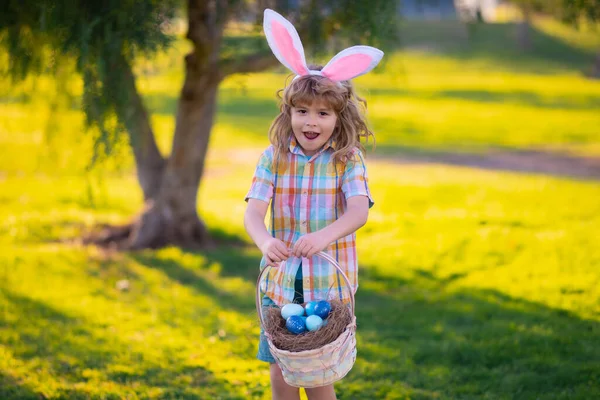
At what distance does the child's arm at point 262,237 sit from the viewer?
250 centimetres

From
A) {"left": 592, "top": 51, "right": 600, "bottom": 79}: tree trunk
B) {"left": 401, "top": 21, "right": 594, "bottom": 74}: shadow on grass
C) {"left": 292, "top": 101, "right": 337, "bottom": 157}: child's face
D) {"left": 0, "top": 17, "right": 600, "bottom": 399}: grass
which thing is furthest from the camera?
{"left": 401, "top": 21, "right": 594, "bottom": 74}: shadow on grass

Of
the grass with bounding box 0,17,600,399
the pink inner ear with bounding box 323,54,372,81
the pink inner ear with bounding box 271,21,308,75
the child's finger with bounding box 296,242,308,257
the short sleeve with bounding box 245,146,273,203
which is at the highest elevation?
the pink inner ear with bounding box 271,21,308,75

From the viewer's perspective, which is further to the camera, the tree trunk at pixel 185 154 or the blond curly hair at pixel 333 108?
the tree trunk at pixel 185 154

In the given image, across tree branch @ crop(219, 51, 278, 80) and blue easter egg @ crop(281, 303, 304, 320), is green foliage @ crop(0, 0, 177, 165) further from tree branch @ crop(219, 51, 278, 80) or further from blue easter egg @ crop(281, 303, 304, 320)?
blue easter egg @ crop(281, 303, 304, 320)

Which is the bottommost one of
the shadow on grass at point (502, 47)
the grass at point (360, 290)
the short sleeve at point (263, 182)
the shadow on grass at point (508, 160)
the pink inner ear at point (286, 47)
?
the shadow on grass at point (508, 160)

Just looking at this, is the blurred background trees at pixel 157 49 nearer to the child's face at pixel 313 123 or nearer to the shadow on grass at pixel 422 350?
the shadow on grass at pixel 422 350

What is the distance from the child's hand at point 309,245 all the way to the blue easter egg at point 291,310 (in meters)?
0.21

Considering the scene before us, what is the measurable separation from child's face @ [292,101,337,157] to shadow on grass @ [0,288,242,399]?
163 centimetres

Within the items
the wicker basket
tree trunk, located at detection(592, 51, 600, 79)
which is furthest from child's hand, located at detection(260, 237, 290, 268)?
tree trunk, located at detection(592, 51, 600, 79)

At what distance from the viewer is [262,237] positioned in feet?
8.61

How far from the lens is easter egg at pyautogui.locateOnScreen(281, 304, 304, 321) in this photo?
8.52 feet

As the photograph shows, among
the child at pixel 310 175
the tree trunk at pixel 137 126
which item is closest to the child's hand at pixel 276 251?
the child at pixel 310 175

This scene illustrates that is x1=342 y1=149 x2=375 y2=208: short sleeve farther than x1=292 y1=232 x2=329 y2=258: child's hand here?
Yes

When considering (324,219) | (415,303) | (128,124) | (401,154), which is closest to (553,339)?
(415,303)
